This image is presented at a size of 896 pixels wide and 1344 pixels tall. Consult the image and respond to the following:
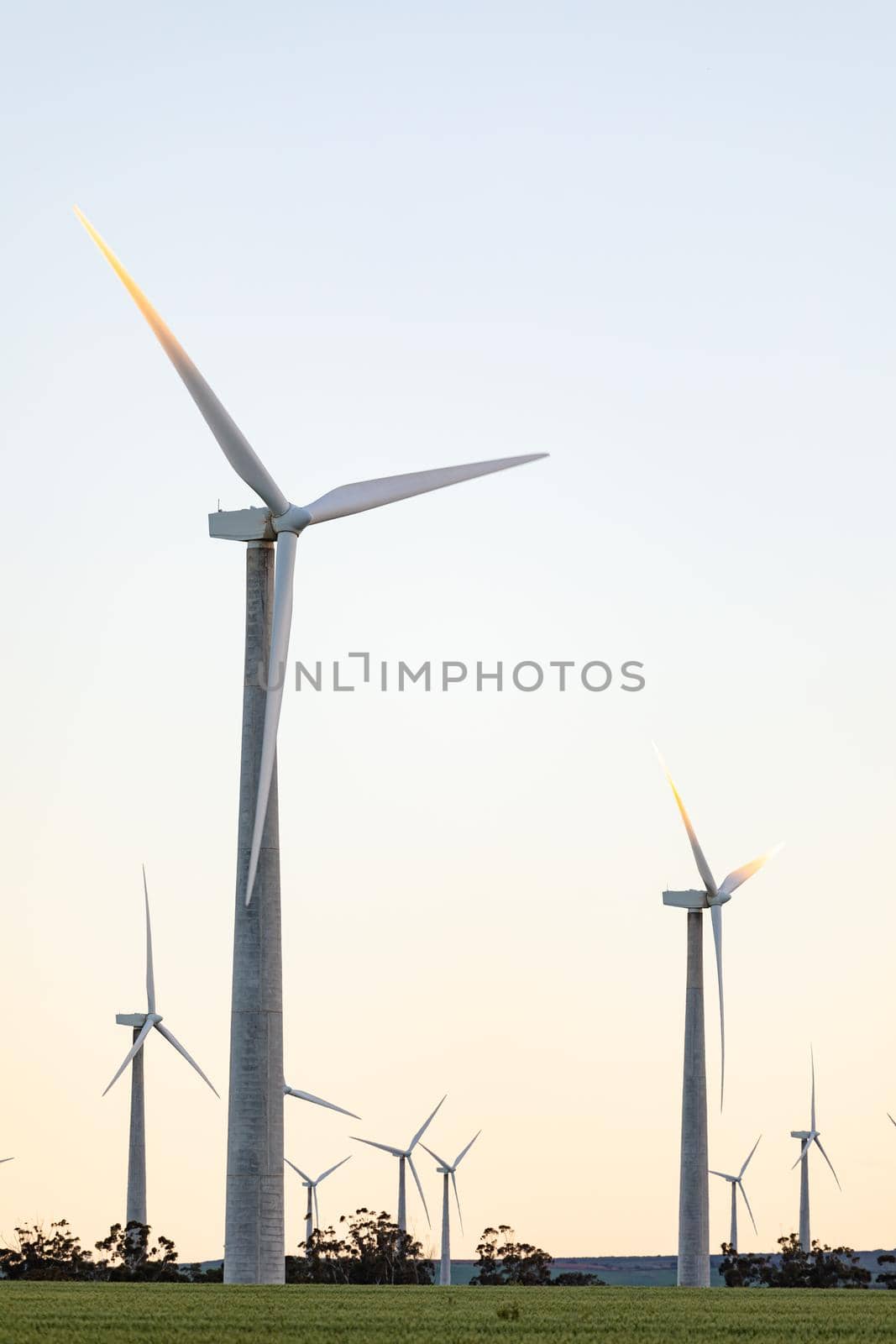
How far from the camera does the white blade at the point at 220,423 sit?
56969 millimetres

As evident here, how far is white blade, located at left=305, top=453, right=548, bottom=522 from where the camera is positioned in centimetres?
6378

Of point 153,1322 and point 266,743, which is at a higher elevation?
point 266,743

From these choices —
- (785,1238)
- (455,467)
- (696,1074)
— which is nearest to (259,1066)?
(455,467)

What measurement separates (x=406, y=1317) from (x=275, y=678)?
2080cm

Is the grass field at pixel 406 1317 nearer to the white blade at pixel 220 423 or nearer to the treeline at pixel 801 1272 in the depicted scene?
the white blade at pixel 220 423

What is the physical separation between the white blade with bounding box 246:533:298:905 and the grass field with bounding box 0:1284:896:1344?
11547mm

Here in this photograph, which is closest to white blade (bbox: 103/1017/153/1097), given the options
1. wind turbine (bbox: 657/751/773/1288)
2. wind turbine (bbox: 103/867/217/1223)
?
wind turbine (bbox: 103/867/217/1223)

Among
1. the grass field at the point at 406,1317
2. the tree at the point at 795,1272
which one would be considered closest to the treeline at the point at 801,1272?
the tree at the point at 795,1272

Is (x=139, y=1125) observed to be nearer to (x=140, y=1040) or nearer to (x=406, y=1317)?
(x=140, y=1040)

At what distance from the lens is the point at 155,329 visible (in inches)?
2231

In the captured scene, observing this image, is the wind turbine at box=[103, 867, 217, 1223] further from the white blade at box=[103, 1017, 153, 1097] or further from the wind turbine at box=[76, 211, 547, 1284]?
the wind turbine at box=[76, 211, 547, 1284]

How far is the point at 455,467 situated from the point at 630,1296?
23821 millimetres

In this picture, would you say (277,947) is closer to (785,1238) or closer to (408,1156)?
(408,1156)

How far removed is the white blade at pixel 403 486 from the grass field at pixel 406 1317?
22.2 meters
